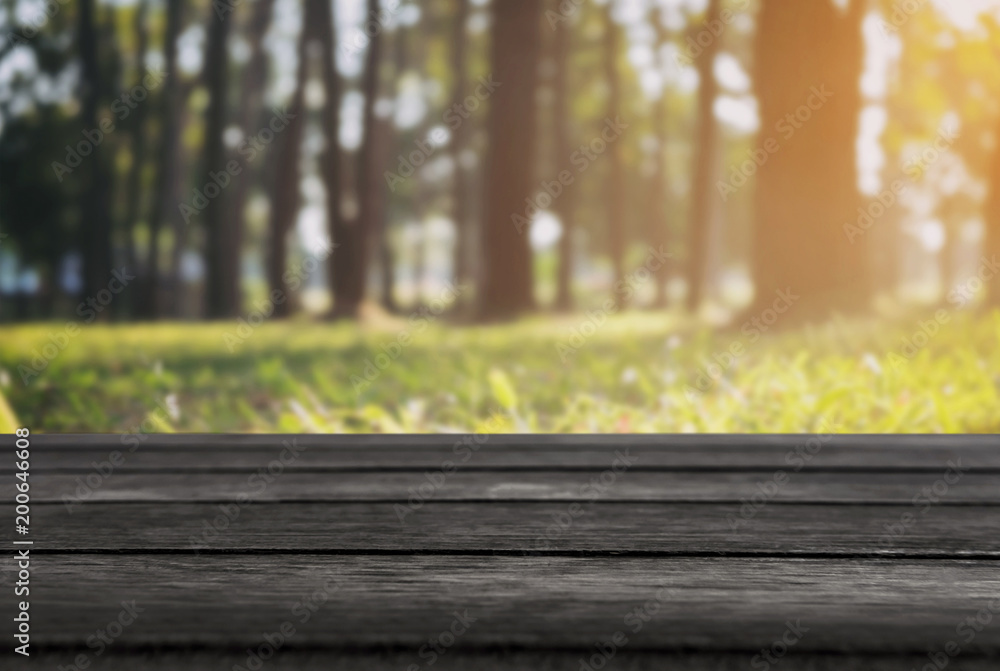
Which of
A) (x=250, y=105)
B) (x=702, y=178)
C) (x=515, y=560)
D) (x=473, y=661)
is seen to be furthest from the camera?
(x=250, y=105)

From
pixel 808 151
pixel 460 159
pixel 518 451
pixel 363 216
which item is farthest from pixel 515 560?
pixel 460 159

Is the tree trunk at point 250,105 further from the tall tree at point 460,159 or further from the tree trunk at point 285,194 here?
the tall tree at point 460,159

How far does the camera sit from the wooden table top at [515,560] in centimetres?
75

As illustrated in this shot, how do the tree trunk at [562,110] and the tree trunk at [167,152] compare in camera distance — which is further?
the tree trunk at [167,152]

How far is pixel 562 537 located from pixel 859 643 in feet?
1.32

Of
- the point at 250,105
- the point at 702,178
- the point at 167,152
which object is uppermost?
the point at 250,105

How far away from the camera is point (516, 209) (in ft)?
21.3

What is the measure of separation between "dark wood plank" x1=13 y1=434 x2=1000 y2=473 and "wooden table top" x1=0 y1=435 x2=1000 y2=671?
Result: 1 centimetres

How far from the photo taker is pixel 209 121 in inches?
319

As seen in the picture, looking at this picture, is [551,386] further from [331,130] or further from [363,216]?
[363,216]

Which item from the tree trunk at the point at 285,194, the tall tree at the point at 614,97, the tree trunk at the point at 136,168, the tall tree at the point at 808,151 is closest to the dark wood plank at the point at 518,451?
the tall tree at the point at 808,151

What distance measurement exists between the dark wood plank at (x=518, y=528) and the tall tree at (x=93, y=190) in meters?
7.28

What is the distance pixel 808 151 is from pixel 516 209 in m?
2.28

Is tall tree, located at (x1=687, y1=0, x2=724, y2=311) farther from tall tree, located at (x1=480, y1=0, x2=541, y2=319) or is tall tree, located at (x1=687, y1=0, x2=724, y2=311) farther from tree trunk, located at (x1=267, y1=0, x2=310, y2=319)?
tree trunk, located at (x1=267, y1=0, x2=310, y2=319)
